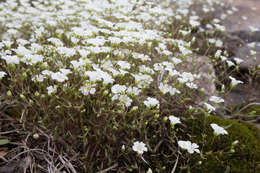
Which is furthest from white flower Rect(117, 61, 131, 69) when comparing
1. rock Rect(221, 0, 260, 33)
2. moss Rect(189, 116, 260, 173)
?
rock Rect(221, 0, 260, 33)

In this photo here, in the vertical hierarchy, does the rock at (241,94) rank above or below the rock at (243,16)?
below

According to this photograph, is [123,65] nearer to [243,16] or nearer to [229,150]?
[229,150]

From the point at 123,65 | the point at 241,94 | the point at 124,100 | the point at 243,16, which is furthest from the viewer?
the point at 243,16

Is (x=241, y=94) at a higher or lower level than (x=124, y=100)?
lower

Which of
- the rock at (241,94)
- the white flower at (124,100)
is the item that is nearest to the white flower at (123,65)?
the white flower at (124,100)

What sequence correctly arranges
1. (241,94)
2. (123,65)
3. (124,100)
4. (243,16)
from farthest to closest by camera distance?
(243,16), (241,94), (123,65), (124,100)

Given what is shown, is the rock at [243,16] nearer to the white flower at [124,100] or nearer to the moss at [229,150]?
the moss at [229,150]

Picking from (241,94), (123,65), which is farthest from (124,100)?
(241,94)

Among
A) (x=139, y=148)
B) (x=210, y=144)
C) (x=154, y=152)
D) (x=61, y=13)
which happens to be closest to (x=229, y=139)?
(x=210, y=144)

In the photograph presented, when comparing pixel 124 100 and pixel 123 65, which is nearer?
pixel 124 100
